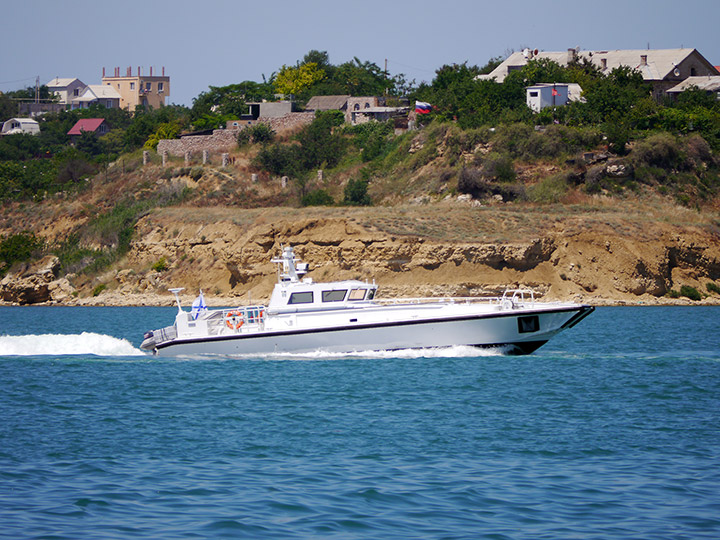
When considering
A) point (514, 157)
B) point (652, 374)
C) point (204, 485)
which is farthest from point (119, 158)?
point (204, 485)

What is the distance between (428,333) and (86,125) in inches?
4497

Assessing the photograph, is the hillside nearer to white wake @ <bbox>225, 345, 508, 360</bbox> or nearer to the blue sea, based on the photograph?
the blue sea

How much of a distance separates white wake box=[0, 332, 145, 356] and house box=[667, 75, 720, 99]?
223ft

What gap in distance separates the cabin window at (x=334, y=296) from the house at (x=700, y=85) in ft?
215

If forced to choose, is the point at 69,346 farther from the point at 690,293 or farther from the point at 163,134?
the point at 163,134

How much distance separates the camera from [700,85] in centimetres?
9050

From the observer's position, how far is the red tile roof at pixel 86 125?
133 meters

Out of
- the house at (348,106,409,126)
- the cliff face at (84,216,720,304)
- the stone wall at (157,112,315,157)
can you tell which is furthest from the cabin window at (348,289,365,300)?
the house at (348,106,409,126)

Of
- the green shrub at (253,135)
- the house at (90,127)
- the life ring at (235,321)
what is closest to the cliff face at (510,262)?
the green shrub at (253,135)

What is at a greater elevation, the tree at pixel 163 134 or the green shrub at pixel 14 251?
the tree at pixel 163 134

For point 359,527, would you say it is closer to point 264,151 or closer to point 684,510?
point 684,510

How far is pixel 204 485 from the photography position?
55.5ft

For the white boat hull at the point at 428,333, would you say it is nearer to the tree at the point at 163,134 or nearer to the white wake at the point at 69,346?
the white wake at the point at 69,346

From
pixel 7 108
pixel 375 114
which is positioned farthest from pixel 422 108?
pixel 7 108
